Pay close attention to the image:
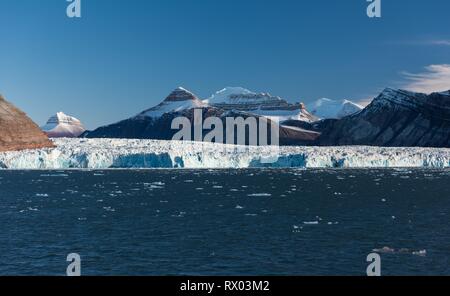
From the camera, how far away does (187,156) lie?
94.5 m

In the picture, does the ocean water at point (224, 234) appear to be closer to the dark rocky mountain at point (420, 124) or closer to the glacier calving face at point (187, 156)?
the glacier calving face at point (187, 156)

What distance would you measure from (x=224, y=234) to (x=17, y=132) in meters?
97.2

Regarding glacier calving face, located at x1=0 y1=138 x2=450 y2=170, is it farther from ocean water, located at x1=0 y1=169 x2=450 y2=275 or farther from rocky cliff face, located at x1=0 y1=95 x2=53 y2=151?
ocean water, located at x1=0 y1=169 x2=450 y2=275

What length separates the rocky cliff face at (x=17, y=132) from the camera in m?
111

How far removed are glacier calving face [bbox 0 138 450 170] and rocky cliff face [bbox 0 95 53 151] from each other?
290 inches

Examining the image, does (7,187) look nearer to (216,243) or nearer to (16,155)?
(16,155)

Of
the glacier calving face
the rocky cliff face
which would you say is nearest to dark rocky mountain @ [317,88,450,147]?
the glacier calving face

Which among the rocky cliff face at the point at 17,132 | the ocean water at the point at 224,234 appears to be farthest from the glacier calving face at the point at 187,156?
the ocean water at the point at 224,234

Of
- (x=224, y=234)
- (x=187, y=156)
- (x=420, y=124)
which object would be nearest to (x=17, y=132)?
(x=187, y=156)

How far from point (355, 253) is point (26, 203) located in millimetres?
30236

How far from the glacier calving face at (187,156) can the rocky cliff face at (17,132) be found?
736 centimetres

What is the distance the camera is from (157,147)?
99.4 m

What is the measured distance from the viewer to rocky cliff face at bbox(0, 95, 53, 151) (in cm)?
11138
